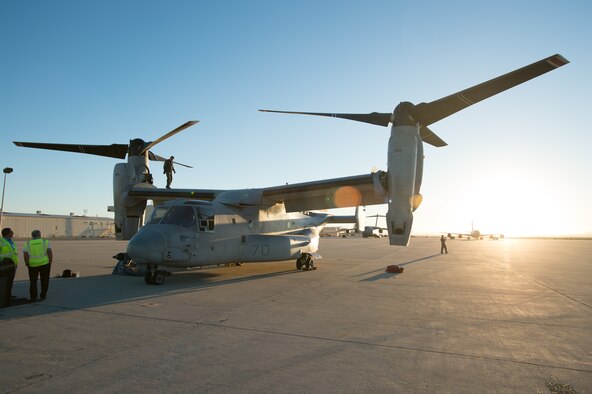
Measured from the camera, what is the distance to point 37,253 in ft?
26.7

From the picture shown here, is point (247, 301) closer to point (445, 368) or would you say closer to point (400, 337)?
point (400, 337)

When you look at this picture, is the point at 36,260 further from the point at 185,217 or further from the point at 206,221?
the point at 206,221

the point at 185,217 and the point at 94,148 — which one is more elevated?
the point at 94,148

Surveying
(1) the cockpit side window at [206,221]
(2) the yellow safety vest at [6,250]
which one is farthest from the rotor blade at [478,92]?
(2) the yellow safety vest at [6,250]

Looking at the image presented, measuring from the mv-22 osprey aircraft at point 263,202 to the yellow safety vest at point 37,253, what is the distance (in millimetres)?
2277

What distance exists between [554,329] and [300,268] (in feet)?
34.9

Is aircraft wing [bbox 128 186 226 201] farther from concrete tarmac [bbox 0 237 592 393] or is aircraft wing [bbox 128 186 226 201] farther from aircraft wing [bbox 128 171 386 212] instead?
concrete tarmac [bbox 0 237 592 393]

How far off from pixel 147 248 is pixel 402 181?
735cm

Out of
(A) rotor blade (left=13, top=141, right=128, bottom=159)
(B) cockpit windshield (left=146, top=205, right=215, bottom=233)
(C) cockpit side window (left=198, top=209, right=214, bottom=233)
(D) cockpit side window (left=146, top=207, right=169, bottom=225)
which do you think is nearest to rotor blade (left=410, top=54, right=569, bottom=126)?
(C) cockpit side window (left=198, top=209, right=214, bottom=233)

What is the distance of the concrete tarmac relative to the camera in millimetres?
3832

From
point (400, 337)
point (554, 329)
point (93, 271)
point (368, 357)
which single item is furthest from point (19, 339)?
point (93, 271)

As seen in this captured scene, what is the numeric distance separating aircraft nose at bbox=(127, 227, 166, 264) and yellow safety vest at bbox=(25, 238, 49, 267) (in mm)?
2248

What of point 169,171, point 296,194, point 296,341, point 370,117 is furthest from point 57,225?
point 296,341

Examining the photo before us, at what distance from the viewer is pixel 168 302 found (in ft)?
26.7
